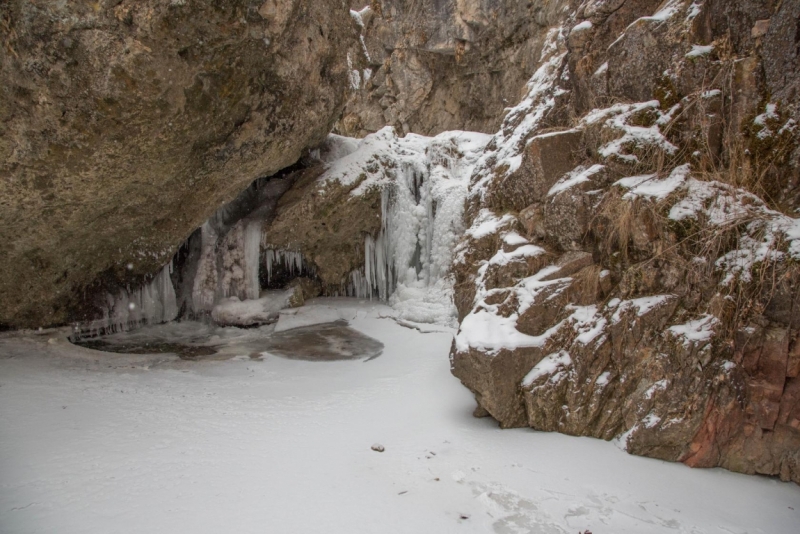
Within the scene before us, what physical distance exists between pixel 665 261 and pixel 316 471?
307 cm

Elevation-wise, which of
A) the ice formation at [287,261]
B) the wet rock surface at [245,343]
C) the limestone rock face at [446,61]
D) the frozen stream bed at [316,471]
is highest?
the limestone rock face at [446,61]

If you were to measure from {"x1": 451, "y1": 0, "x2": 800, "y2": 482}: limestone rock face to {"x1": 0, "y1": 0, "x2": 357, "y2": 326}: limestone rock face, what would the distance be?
3.50 meters

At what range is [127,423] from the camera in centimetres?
387

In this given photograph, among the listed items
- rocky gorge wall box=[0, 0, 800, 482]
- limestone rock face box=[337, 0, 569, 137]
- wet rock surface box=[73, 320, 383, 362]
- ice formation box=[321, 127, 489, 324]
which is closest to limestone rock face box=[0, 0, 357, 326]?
rocky gorge wall box=[0, 0, 800, 482]

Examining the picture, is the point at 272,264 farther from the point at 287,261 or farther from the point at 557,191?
the point at 557,191

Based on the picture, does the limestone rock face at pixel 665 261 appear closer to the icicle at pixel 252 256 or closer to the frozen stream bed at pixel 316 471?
the frozen stream bed at pixel 316 471

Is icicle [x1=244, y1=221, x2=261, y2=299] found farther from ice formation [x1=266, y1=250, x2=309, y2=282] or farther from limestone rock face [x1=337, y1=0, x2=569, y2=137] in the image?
limestone rock face [x1=337, y1=0, x2=569, y2=137]

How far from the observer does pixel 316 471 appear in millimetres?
3338

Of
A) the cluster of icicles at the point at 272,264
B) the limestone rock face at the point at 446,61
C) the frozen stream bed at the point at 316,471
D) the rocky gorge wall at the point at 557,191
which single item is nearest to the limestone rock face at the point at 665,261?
the rocky gorge wall at the point at 557,191

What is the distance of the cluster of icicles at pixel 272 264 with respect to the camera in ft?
26.4

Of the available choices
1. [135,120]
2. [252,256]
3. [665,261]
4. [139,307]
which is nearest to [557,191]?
[665,261]

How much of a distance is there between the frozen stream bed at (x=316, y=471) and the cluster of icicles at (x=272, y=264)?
10.4 ft

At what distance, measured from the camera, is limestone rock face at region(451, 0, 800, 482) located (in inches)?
129

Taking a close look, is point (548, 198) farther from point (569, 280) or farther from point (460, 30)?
point (460, 30)
